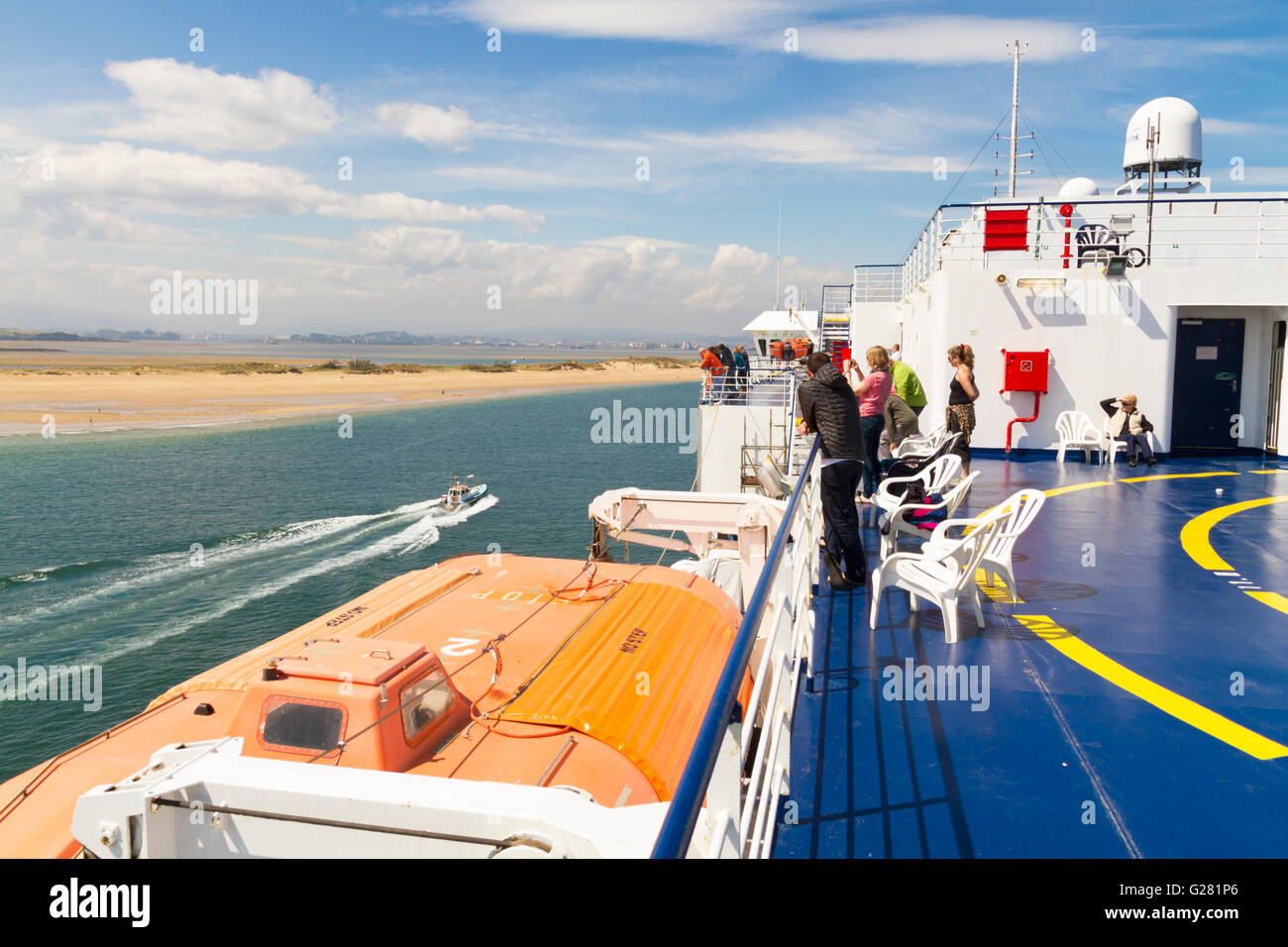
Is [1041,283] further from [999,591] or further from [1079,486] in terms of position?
[999,591]

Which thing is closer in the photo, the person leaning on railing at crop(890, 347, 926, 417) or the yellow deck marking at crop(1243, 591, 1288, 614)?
the yellow deck marking at crop(1243, 591, 1288, 614)

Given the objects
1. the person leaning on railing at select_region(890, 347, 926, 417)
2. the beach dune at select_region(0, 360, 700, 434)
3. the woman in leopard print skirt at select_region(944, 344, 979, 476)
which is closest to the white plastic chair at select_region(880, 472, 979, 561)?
the woman in leopard print skirt at select_region(944, 344, 979, 476)

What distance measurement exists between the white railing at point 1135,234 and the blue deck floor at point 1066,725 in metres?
7.32

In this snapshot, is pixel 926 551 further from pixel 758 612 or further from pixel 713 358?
pixel 713 358

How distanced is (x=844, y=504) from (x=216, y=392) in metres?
101

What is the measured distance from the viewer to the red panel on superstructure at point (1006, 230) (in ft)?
43.9

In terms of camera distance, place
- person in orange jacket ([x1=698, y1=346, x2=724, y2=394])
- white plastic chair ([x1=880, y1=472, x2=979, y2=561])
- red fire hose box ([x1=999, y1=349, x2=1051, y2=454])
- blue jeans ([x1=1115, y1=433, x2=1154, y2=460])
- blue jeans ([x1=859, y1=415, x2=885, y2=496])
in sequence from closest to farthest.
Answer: white plastic chair ([x1=880, y1=472, x2=979, y2=561]) → blue jeans ([x1=859, y1=415, x2=885, y2=496]) → blue jeans ([x1=1115, y1=433, x2=1154, y2=460]) → red fire hose box ([x1=999, y1=349, x2=1051, y2=454]) → person in orange jacket ([x1=698, y1=346, x2=724, y2=394])

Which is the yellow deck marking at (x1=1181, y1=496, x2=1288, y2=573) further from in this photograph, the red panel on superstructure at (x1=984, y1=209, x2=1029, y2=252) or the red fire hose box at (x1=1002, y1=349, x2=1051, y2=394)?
the red panel on superstructure at (x1=984, y1=209, x2=1029, y2=252)

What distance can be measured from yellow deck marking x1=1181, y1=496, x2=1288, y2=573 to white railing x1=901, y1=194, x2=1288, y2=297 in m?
4.81

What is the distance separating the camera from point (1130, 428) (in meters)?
12.8

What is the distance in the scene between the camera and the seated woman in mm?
12711

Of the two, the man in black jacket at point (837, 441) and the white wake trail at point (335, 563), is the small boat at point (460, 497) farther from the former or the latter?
the man in black jacket at point (837, 441)

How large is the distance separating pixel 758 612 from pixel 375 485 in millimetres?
43547

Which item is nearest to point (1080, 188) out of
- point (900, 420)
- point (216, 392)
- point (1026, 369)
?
point (1026, 369)
